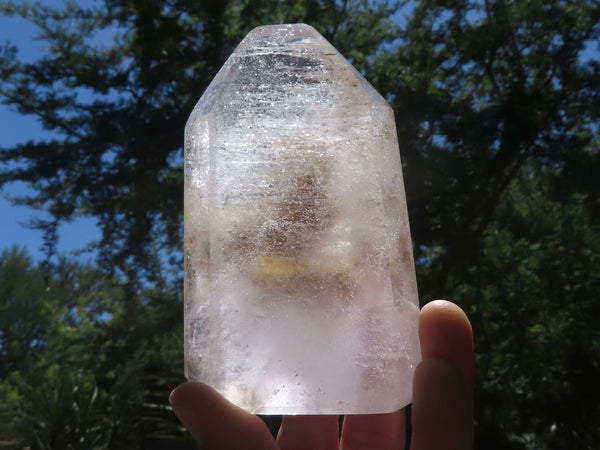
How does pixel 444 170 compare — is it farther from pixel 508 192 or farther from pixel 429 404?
pixel 429 404

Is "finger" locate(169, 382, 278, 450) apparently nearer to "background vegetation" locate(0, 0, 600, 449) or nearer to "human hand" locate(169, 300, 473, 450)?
"human hand" locate(169, 300, 473, 450)

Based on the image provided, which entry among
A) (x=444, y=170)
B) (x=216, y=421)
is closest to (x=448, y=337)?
(x=216, y=421)

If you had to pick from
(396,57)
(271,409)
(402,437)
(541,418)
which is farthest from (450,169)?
(271,409)

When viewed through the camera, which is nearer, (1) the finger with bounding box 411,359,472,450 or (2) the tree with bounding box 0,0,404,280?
(1) the finger with bounding box 411,359,472,450

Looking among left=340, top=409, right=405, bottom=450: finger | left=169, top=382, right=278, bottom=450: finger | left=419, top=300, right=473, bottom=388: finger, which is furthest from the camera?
left=340, top=409, right=405, bottom=450: finger

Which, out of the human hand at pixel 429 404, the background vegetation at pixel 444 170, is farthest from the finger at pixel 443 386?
the background vegetation at pixel 444 170

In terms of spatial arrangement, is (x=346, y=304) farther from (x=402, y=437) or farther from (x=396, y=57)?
(x=396, y=57)

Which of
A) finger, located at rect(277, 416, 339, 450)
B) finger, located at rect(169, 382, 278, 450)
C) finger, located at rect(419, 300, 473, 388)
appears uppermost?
finger, located at rect(419, 300, 473, 388)

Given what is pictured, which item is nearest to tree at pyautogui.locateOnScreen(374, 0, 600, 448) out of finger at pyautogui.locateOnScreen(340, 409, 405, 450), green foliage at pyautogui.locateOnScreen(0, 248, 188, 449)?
green foliage at pyautogui.locateOnScreen(0, 248, 188, 449)
